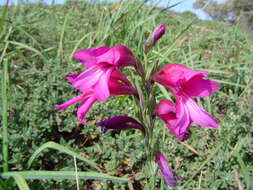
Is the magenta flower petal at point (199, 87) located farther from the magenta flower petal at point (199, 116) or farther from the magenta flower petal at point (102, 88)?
the magenta flower petal at point (102, 88)

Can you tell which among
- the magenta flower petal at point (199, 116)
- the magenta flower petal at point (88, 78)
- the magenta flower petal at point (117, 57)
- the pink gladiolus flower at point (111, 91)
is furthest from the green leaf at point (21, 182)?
the magenta flower petal at point (199, 116)

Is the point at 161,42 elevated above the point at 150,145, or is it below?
above

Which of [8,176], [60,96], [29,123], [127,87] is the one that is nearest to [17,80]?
[60,96]

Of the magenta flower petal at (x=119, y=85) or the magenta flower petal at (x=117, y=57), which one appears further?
the magenta flower petal at (x=119, y=85)

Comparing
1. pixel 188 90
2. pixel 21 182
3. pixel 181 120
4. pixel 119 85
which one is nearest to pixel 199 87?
pixel 188 90

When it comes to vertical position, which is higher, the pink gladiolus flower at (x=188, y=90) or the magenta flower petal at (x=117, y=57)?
the magenta flower petal at (x=117, y=57)

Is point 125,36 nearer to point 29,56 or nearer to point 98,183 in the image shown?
point 29,56

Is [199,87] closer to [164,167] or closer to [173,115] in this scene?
[173,115]
